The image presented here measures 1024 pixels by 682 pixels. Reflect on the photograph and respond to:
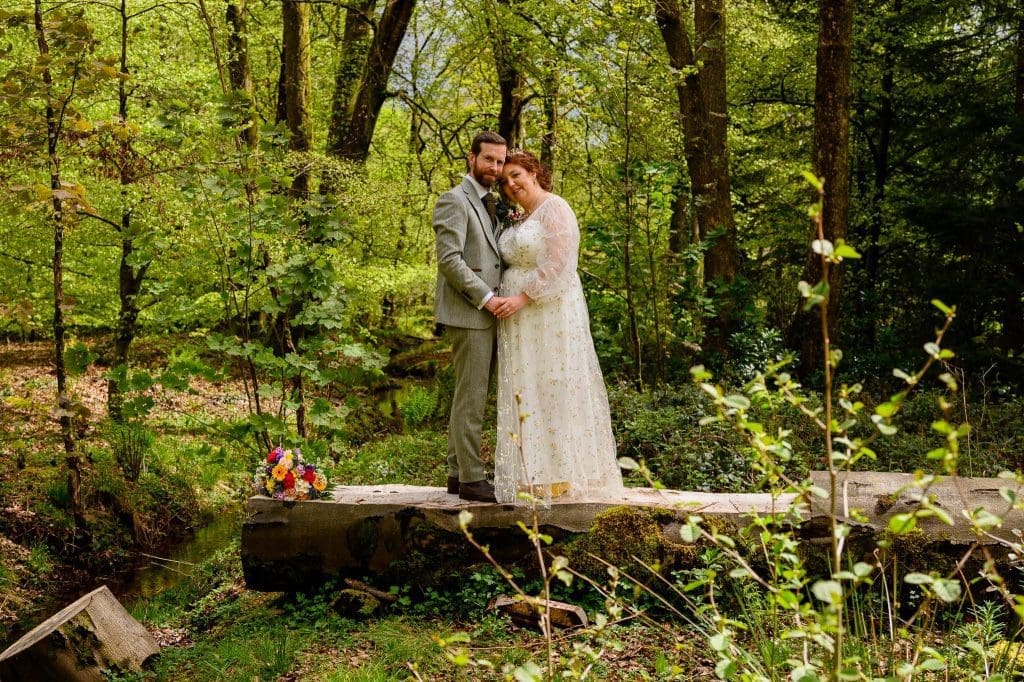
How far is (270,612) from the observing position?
5457 millimetres

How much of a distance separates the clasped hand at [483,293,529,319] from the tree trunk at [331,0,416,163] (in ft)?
20.1

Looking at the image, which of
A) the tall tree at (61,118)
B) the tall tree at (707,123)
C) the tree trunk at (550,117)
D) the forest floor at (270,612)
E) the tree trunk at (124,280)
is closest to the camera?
the forest floor at (270,612)

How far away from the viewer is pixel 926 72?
11.3 metres

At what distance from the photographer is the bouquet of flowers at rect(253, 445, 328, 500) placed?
5.45m

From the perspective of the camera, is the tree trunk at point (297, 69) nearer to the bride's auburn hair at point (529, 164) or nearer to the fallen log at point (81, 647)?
the bride's auburn hair at point (529, 164)

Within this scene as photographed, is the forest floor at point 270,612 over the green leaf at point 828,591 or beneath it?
beneath

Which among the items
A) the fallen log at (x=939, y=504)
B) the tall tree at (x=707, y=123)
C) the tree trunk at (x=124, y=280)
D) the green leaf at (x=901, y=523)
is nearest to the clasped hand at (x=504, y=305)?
the fallen log at (x=939, y=504)

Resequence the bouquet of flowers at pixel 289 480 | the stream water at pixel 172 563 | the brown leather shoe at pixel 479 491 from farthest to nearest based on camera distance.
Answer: the stream water at pixel 172 563, the bouquet of flowers at pixel 289 480, the brown leather shoe at pixel 479 491

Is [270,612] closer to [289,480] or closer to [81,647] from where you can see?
[289,480]

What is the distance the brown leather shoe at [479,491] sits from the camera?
5.16 m

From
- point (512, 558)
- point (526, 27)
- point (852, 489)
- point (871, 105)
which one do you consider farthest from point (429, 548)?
point (871, 105)

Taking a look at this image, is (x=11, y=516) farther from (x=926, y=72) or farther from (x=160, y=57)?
(x=926, y=72)

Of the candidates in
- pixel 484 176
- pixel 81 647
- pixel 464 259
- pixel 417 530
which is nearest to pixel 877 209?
pixel 484 176

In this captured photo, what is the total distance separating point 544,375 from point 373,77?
267 inches
